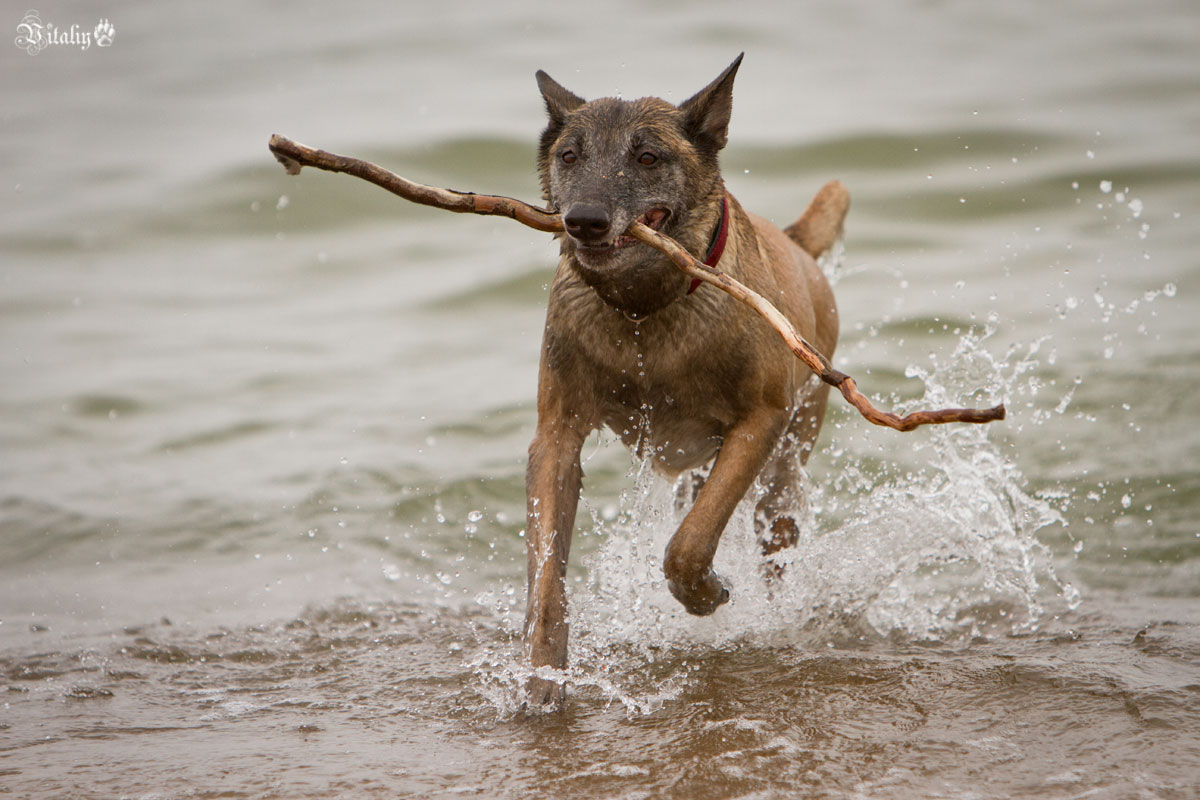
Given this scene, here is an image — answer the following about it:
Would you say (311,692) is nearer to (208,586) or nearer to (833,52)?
(208,586)

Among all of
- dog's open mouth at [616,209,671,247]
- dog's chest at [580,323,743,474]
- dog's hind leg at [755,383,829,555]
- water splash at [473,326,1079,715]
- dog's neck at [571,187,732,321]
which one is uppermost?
dog's open mouth at [616,209,671,247]

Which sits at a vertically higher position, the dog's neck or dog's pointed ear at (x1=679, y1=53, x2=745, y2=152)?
dog's pointed ear at (x1=679, y1=53, x2=745, y2=152)

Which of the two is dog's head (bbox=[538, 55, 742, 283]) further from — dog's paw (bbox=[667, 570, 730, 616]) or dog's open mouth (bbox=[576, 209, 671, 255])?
dog's paw (bbox=[667, 570, 730, 616])

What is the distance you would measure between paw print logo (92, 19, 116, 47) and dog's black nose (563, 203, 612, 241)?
15.3 meters

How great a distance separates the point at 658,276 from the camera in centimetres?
442

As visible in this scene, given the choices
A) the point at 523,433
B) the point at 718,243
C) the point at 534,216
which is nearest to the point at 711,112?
the point at 718,243

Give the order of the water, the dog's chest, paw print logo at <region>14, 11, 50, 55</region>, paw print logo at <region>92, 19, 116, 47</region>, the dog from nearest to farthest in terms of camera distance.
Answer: the water < the dog < the dog's chest < paw print logo at <region>14, 11, 50, 55</region> < paw print logo at <region>92, 19, 116, 47</region>

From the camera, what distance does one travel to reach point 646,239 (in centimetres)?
420

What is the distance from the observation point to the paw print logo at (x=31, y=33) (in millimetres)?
17094

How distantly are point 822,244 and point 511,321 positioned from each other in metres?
4.40

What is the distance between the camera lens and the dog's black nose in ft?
13.1

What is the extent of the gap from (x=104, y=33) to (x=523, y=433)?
39.6 feet

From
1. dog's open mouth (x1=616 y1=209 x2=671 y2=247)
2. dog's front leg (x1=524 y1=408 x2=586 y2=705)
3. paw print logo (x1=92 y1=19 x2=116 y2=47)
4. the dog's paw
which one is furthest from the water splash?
paw print logo (x1=92 y1=19 x2=116 y2=47)

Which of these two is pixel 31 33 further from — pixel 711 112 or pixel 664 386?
pixel 664 386
